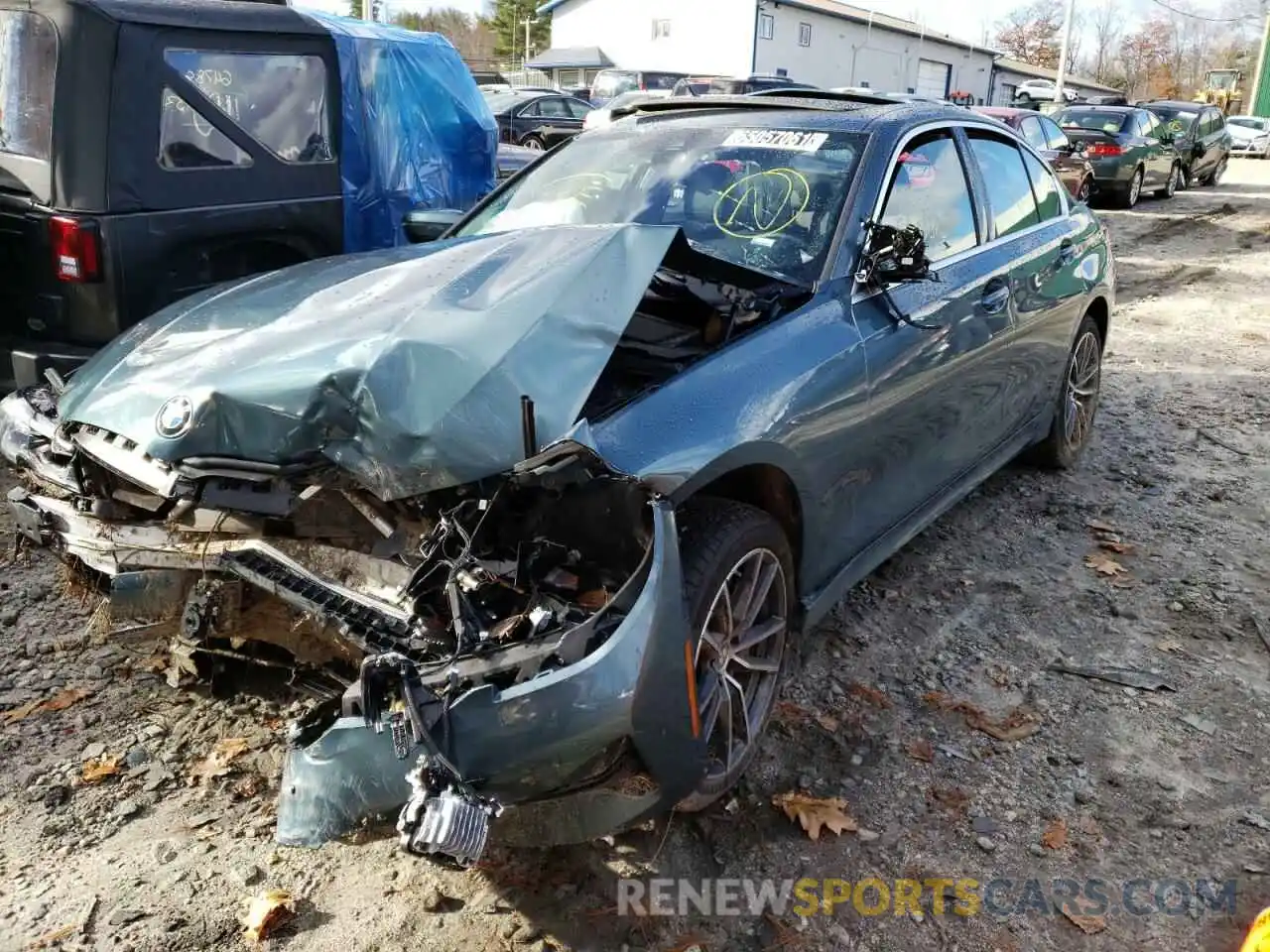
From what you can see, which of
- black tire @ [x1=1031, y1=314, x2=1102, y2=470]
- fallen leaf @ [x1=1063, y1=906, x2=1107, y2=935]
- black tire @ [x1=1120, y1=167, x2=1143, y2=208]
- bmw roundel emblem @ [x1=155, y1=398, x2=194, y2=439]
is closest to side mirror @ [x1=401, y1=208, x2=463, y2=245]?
bmw roundel emblem @ [x1=155, y1=398, x2=194, y2=439]

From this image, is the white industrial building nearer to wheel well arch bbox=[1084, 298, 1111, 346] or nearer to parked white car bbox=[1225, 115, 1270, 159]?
parked white car bbox=[1225, 115, 1270, 159]

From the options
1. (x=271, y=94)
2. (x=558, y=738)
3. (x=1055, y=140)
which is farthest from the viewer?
(x=1055, y=140)

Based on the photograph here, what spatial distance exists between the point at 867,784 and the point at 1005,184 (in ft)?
9.14

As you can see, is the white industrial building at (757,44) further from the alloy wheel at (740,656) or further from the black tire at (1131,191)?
the alloy wheel at (740,656)

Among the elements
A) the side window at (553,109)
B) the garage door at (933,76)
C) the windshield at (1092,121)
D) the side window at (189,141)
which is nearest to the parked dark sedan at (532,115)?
the side window at (553,109)

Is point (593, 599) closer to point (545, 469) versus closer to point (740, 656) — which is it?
point (545, 469)

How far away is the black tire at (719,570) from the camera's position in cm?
257

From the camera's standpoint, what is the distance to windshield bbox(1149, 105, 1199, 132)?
19.8m

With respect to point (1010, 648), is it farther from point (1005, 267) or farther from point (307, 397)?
point (307, 397)

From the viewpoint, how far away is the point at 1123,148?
16938 millimetres

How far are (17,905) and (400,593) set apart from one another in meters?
1.18

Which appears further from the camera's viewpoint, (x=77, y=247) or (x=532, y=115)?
(x=532, y=115)

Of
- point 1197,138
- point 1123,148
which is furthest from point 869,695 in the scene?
point 1197,138

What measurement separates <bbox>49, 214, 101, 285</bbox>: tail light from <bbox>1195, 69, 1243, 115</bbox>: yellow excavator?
5941 centimetres
